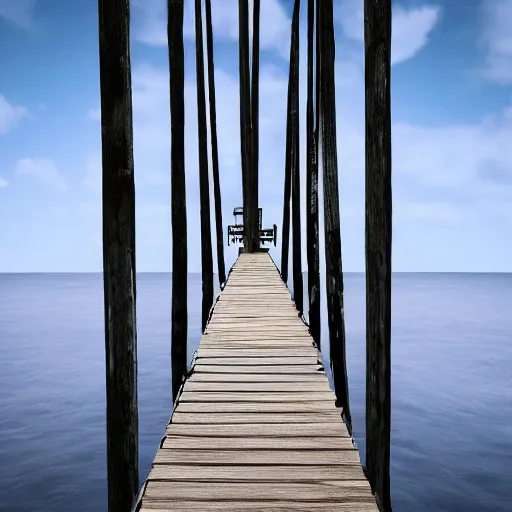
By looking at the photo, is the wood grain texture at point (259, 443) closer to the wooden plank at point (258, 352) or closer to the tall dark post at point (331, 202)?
the tall dark post at point (331, 202)

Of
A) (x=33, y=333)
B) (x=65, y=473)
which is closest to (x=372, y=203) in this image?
(x=65, y=473)

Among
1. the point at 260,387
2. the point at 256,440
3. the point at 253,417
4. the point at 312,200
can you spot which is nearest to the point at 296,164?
the point at 312,200

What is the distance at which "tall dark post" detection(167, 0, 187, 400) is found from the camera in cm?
448

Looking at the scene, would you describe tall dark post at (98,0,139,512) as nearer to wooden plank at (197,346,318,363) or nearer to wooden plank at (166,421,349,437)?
wooden plank at (166,421,349,437)

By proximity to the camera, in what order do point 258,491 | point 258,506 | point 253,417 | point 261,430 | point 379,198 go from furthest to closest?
point 253,417 < point 261,430 < point 379,198 < point 258,491 < point 258,506

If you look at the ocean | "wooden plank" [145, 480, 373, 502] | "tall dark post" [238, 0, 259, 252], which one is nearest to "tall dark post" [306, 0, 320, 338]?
the ocean

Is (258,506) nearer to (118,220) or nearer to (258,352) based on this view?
(118,220)

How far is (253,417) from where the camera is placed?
296cm

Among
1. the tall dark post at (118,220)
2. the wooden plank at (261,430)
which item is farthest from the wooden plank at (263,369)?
the tall dark post at (118,220)

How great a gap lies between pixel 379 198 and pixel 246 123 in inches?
378

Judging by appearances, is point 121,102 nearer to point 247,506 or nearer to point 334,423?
point 247,506

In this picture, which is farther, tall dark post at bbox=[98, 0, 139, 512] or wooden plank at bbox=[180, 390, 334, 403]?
wooden plank at bbox=[180, 390, 334, 403]

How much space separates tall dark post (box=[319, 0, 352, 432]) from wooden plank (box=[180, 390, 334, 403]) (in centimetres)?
56

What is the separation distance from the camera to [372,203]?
7.62ft
